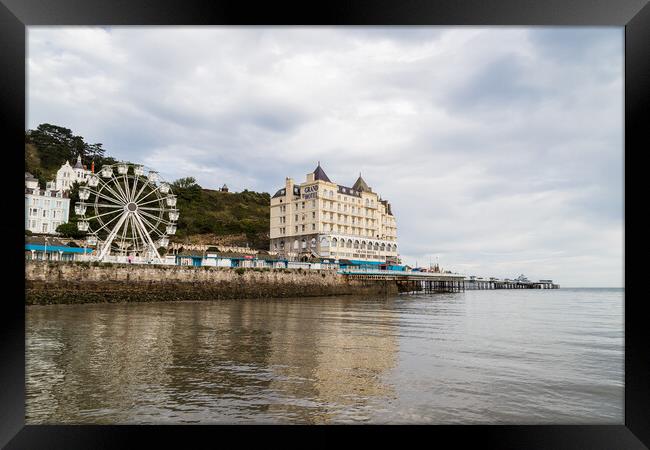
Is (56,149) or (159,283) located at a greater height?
(56,149)

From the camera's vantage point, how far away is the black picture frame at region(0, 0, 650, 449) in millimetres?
3201

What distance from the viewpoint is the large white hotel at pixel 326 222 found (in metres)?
47.2

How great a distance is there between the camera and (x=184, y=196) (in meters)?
61.9

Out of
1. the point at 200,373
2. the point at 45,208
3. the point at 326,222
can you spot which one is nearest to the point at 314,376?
the point at 200,373

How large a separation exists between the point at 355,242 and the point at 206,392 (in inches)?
1763

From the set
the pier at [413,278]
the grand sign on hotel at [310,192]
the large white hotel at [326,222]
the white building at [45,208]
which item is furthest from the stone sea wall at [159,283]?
the white building at [45,208]

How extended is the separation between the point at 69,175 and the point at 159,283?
112 ft

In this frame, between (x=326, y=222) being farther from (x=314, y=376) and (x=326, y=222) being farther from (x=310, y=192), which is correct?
(x=314, y=376)

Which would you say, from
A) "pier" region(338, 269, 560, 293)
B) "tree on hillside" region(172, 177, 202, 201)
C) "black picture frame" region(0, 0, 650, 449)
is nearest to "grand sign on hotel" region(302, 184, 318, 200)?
"pier" region(338, 269, 560, 293)

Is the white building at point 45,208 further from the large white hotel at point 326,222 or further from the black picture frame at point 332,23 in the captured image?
the black picture frame at point 332,23
